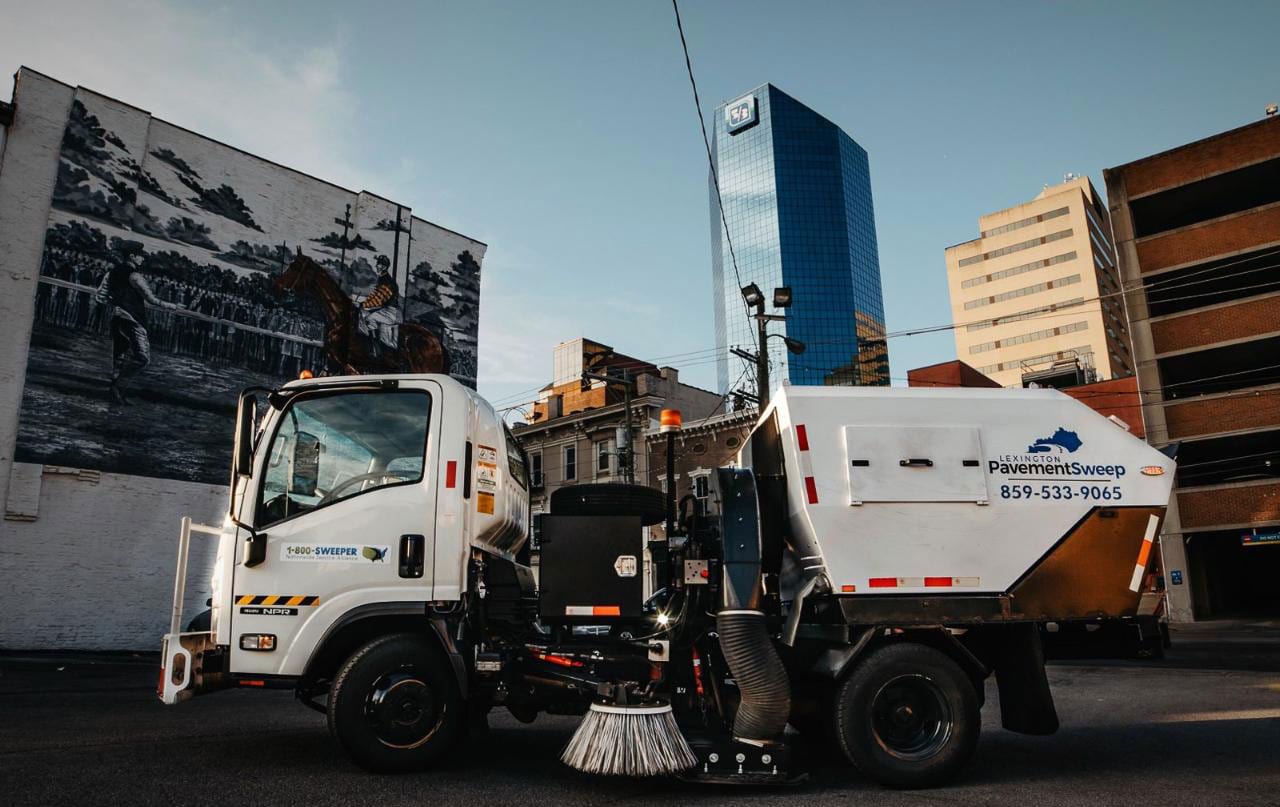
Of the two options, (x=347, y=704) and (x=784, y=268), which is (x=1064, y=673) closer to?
(x=347, y=704)

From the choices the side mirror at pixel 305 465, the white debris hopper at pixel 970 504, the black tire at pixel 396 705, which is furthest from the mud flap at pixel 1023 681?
the side mirror at pixel 305 465

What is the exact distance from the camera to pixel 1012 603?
5.71 m

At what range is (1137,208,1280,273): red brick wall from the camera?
3328 cm

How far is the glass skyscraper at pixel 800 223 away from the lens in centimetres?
12319

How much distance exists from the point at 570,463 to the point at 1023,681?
35.7 metres

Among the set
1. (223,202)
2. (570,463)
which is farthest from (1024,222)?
(223,202)

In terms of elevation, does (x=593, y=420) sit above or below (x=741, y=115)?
below

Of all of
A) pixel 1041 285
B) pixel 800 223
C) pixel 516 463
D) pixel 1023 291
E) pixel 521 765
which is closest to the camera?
pixel 521 765

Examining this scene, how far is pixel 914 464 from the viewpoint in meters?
5.84

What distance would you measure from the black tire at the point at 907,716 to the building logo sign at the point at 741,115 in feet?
464

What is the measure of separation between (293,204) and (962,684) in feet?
102

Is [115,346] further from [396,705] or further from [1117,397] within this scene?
[1117,397]

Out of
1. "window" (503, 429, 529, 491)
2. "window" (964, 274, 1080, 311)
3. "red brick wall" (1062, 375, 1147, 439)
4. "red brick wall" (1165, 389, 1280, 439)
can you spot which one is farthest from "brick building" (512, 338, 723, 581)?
"window" (964, 274, 1080, 311)

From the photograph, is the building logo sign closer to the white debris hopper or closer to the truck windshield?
the white debris hopper
